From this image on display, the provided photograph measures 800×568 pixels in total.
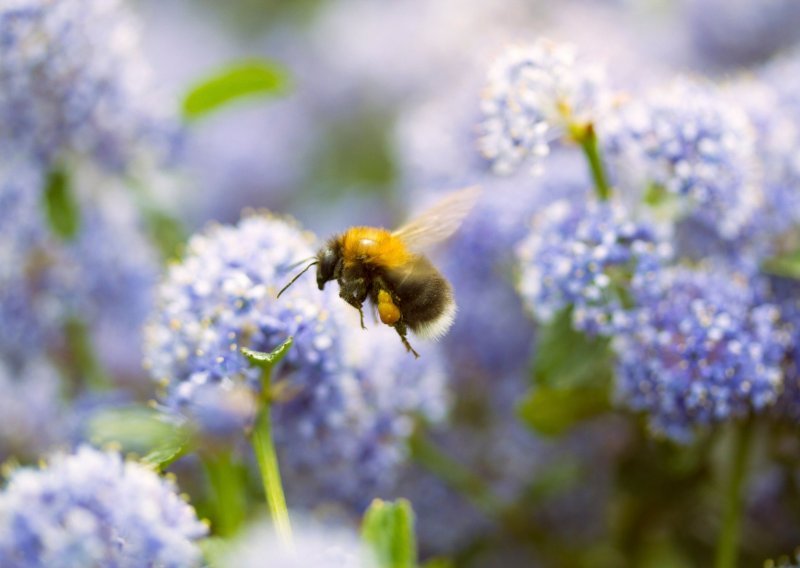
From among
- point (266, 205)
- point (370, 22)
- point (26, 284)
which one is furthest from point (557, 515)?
point (370, 22)

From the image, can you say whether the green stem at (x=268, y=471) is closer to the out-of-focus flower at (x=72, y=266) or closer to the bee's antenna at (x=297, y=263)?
the bee's antenna at (x=297, y=263)

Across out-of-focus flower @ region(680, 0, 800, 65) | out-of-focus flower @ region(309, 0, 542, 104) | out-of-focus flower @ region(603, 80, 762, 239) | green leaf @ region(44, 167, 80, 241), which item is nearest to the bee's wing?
out-of-focus flower @ region(603, 80, 762, 239)

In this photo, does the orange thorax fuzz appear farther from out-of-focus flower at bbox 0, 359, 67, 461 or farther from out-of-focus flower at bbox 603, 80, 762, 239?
out-of-focus flower at bbox 0, 359, 67, 461

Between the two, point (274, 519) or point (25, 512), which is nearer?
point (25, 512)

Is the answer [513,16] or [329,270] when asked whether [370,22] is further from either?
[329,270]

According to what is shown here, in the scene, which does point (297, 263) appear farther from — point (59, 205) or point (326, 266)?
point (59, 205)
